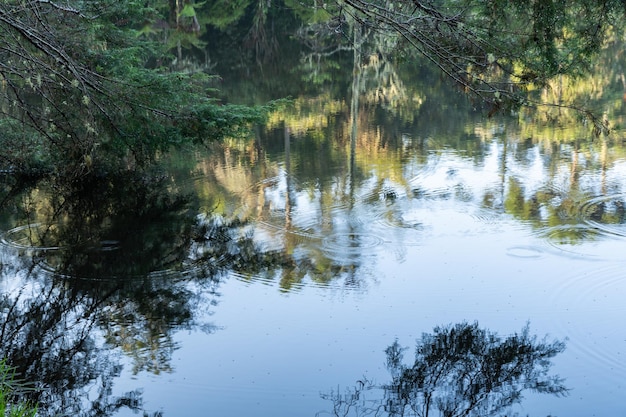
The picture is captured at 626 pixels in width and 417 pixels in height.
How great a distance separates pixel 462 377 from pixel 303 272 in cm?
308

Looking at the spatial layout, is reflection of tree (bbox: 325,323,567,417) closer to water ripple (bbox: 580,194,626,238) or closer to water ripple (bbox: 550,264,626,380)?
water ripple (bbox: 550,264,626,380)

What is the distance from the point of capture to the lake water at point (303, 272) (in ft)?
24.9

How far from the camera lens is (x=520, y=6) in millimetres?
8750

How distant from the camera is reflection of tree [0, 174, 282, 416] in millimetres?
7805

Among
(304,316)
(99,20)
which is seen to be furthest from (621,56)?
(304,316)

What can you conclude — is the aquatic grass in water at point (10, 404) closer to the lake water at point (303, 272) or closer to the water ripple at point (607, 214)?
the lake water at point (303, 272)

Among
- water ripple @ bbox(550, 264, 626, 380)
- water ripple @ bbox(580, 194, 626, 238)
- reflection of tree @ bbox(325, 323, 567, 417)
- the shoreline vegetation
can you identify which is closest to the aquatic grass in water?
the shoreline vegetation

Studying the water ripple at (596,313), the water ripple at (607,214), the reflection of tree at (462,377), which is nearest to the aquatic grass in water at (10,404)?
the reflection of tree at (462,377)

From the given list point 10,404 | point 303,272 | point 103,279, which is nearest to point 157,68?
point 103,279

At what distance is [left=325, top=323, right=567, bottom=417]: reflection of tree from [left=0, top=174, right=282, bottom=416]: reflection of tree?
84.7 inches

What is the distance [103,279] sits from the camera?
33.2 feet

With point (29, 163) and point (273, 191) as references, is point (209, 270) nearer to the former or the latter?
point (273, 191)

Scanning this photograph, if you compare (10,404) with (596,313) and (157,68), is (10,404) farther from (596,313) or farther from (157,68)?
(157,68)

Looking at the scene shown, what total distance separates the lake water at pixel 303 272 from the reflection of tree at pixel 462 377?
0.12 m
